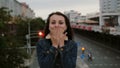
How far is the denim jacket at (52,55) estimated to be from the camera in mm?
2850

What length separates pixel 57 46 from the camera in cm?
292

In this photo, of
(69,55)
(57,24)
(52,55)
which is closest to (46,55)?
(52,55)

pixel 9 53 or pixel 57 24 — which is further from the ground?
pixel 57 24

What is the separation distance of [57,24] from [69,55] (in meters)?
0.29

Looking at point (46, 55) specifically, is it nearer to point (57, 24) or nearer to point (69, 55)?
point (69, 55)

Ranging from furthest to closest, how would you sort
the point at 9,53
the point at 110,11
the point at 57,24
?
the point at 110,11
the point at 9,53
the point at 57,24

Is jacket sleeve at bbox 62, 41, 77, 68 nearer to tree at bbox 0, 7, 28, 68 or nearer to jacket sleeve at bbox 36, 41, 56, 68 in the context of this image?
jacket sleeve at bbox 36, 41, 56, 68

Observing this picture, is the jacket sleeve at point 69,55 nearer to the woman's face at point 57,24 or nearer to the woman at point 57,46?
the woman at point 57,46

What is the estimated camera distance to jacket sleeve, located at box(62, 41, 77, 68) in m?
2.86

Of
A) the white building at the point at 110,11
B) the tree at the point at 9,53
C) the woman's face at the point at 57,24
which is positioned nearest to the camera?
the woman's face at the point at 57,24

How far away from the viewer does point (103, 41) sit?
83500 mm

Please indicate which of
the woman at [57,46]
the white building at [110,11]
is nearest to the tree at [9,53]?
the woman at [57,46]

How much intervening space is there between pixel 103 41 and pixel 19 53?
57.6m

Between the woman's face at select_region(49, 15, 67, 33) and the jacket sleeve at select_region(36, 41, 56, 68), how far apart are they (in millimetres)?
167
